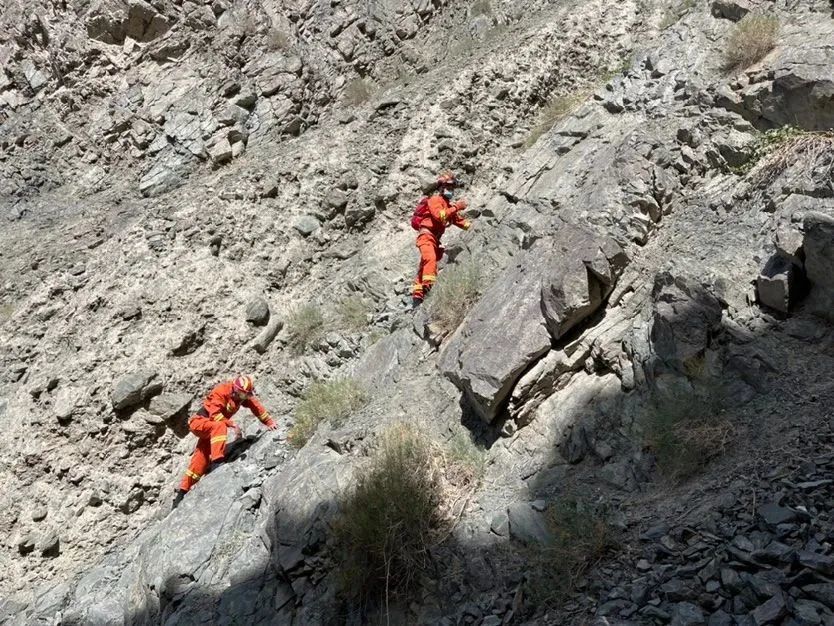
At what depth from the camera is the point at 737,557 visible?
10.4 feet

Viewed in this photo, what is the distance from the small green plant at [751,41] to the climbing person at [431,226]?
3656mm

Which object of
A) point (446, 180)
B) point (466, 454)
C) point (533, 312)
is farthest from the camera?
point (446, 180)

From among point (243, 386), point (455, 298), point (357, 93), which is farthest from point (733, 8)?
point (243, 386)

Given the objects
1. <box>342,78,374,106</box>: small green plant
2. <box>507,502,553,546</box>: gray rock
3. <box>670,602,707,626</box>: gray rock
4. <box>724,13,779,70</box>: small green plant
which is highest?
<box>342,78,374,106</box>: small green plant

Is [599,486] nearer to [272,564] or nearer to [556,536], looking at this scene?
[556,536]

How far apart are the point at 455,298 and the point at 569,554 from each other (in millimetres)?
3368

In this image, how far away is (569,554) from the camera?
12.3ft

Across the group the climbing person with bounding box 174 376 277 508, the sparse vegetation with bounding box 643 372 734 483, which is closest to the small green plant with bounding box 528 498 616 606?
the sparse vegetation with bounding box 643 372 734 483

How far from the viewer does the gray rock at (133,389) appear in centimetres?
735

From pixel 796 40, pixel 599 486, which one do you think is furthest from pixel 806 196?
pixel 599 486

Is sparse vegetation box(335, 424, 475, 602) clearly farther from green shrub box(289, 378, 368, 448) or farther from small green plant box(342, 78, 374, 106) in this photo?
small green plant box(342, 78, 374, 106)

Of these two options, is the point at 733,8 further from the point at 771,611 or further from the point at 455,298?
the point at 771,611

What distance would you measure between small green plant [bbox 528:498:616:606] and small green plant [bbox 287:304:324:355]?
4718 mm

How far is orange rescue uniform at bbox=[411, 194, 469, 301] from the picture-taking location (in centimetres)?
744
